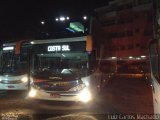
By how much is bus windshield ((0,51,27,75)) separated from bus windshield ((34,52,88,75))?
3.93 m

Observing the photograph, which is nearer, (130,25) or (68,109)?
(68,109)

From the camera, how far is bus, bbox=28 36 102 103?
12352 mm

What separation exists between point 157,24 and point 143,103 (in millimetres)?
8349

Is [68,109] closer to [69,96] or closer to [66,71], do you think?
[69,96]

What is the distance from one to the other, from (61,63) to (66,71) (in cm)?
43

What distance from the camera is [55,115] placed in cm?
1098

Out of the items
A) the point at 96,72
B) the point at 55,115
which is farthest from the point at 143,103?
the point at 55,115

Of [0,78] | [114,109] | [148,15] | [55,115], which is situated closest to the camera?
[55,115]

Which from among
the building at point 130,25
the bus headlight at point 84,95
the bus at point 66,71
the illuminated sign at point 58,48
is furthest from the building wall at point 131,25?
the bus headlight at point 84,95

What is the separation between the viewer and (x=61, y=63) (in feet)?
42.0

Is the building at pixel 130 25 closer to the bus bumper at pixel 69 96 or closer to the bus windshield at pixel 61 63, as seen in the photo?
the bus windshield at pixel 61 63

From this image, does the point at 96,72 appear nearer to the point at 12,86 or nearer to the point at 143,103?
the point at 143,103

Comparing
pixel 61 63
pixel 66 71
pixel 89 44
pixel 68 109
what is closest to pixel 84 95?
pixel 68 109

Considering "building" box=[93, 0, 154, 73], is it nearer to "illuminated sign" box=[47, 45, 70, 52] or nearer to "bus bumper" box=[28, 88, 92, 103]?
"illuminated sign" box=[47, 45, 70, 52]
